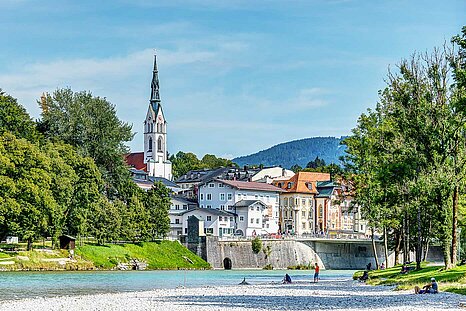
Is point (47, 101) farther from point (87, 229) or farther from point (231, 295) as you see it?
point (231, 295)

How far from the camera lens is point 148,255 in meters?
112

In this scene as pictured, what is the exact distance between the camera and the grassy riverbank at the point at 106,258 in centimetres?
8600

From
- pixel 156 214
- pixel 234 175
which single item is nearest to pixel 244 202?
pixel 234 175

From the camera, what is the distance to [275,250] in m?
128

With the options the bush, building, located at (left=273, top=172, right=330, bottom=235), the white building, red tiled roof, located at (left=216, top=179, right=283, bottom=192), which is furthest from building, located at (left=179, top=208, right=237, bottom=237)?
building, located at (left=273, top=172, right=330, bottom=235)

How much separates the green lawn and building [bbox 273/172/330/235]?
150 ft

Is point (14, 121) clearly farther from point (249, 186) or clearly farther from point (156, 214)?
point (249, 186)

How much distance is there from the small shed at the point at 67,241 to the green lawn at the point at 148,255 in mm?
2080

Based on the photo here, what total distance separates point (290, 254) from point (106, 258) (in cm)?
3606

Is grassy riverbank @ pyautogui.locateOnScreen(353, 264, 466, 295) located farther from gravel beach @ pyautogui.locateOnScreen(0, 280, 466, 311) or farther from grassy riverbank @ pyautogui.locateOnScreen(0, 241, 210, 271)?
grassy riverbank @ pyautogui.locateOnScreen(0, 241, 210, 271)

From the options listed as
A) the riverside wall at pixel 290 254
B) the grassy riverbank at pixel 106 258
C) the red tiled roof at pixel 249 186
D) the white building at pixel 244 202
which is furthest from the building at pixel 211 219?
the grassy riverbank at pixel 106 258

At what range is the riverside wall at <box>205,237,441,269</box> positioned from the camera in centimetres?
12525

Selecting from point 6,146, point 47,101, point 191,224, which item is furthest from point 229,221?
point 6,146

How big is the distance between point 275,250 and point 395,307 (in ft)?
308
